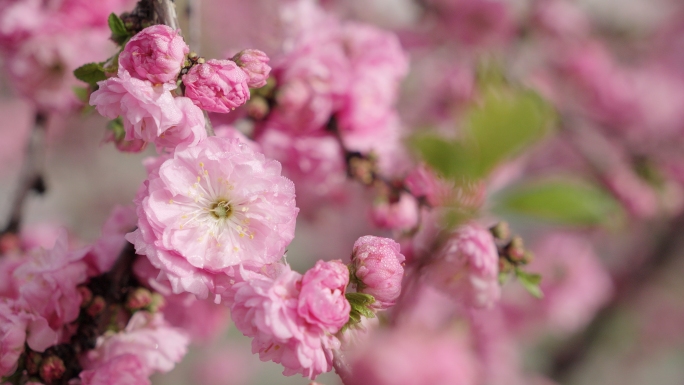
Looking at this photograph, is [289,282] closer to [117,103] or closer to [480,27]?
[117,103]

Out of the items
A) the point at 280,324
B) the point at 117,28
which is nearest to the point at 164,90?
the point at 117,28

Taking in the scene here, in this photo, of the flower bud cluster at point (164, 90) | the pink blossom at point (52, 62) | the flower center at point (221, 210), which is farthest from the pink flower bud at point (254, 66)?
the pink blossom at point (52, 62)

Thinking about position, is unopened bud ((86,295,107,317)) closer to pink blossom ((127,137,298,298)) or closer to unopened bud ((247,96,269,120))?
pink blossom ((127,137,298,298))

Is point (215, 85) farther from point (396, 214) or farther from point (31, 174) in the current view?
point (31, 174)

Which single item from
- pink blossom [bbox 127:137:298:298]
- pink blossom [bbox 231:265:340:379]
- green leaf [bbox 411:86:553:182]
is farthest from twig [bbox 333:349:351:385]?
green leaf [bbox 411:86:553:182]

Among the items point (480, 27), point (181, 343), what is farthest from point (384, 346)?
point (480, 27)

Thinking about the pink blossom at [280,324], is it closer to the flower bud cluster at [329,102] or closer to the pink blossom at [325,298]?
the pink blossom at [325,298]
